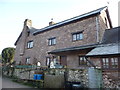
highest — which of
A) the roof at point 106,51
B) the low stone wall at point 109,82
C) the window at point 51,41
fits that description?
the window at point 51,41

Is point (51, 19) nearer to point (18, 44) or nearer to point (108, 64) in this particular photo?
point (18, 44)

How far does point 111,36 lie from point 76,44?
175 inches

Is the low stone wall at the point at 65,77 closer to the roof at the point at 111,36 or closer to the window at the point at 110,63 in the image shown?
the window at the point at 110,63

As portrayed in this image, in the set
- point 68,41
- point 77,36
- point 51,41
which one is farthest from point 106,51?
point 51,41

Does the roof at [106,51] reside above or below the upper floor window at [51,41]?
below

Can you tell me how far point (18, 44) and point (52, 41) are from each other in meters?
10.6

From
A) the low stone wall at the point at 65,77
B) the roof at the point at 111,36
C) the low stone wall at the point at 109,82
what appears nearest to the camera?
the low stone wall at the point at 109,82

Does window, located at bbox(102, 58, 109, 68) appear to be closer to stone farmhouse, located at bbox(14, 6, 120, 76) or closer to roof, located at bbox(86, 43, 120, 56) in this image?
stone farmhouse, located at bbox(14, 6, 120, 76)

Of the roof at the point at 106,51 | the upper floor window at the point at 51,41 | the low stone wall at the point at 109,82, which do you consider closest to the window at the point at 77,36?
the upper floor window at the point at 51,41

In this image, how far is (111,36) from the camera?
14.4 metres

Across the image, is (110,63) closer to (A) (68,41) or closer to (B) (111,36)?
(B) (111,36)

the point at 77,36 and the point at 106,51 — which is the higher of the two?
the point at 77,36

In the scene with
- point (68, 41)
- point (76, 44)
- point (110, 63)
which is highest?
point (68, 41)

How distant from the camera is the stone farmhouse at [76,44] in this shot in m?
11.6
